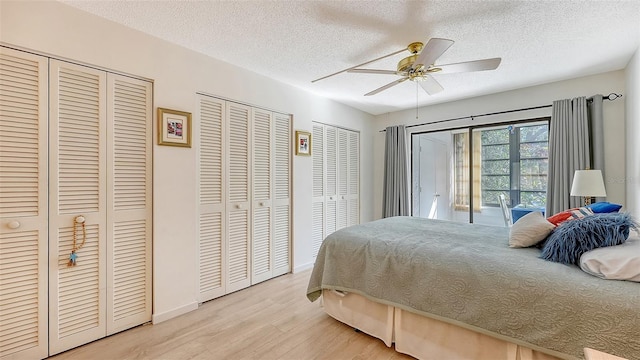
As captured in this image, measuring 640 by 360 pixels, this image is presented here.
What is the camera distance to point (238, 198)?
2.91 metres

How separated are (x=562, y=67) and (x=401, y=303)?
9.92ft

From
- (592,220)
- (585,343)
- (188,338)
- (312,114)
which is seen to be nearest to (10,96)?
(188,338)

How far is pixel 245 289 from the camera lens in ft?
9.73

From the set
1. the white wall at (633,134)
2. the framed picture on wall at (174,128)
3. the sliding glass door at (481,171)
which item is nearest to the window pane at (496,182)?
the sliding glass door at (481,171)

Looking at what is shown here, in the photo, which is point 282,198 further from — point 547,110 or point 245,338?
point 547,110

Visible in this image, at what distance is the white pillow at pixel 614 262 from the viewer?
1.26m

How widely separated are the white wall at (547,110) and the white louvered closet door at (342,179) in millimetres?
876

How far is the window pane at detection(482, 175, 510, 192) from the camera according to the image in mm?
4012

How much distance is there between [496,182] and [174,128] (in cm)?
443

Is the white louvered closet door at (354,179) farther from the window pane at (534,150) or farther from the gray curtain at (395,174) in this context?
the window pane at (534,150)

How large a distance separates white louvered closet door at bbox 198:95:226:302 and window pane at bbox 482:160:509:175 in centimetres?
385

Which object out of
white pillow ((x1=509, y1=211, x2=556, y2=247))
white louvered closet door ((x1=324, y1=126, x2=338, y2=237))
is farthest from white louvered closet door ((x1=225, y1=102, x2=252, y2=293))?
white pillow ((x1=509, y1=211, x2=556, y2=247))

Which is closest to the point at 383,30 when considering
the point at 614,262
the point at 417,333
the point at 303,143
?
the point at 303,143

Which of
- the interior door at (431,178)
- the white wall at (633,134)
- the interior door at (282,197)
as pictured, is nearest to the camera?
the white wall at (633,134)
